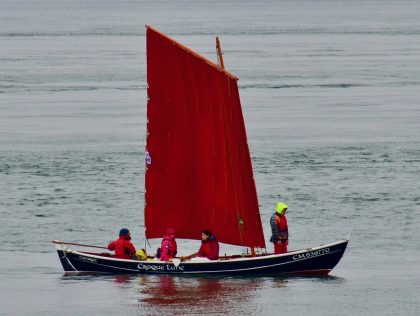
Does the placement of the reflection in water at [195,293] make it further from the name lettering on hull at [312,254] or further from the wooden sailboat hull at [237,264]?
the name lettering on hull at [312,254]

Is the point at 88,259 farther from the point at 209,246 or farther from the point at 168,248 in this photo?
the point at 209,246

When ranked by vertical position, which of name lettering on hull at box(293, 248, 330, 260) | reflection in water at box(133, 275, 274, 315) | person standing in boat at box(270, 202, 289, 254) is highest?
person standing in boat at box(270, 202, 289, 254)

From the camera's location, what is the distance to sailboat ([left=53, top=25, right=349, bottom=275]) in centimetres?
4234

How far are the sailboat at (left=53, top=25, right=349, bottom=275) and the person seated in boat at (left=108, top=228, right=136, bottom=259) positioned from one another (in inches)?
13.9

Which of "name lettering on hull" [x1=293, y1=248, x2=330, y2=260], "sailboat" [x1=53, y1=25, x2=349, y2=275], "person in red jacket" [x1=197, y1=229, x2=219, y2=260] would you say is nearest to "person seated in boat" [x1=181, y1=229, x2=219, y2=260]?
"person in red jacket" [x1=197, y1=229, x2=219, y2=260]

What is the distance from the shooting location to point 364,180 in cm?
6575

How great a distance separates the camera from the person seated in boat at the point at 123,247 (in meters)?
42.7

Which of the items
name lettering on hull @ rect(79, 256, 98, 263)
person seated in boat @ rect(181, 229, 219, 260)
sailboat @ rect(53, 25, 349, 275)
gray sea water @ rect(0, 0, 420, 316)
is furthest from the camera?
name lettering on hull @ rect(79, 256, 98, 263)

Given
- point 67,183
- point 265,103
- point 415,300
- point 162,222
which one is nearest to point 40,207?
point 67,183

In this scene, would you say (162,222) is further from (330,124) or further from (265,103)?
(265,103)

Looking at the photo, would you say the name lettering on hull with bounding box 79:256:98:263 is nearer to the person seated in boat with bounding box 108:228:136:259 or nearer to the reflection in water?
the person seated in boat with bounding box 108:228:136:259

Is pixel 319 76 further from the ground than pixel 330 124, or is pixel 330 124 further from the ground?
pixel 319 76

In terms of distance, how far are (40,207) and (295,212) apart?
11590 mm

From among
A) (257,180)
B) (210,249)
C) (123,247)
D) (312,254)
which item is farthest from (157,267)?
(257,180)
